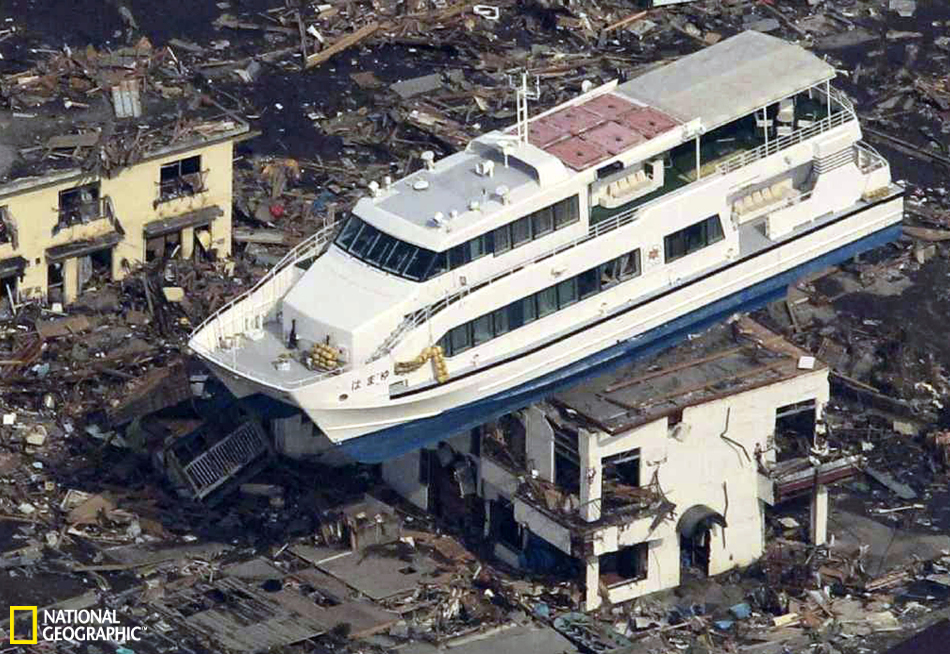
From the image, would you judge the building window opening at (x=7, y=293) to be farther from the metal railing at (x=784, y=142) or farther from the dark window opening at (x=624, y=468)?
the metal railing at (x=784, y=142)

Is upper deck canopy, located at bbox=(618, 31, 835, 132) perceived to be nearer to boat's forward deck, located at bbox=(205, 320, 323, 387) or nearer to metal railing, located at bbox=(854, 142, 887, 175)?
metal railing, located at bbox=(854, 142, 887, 175)

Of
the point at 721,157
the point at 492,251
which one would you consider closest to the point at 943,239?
the point at 721,157

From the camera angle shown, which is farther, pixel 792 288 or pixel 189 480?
pixel 792 288

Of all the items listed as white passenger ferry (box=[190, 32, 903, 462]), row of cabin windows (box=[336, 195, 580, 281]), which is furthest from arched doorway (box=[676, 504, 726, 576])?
row of cabin windows (box=[336, 195, 580, 281])

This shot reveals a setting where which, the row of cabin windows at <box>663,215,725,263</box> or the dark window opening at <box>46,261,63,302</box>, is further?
the dark window opening at <box>46,261,63,302</box>

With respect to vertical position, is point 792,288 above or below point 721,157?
below

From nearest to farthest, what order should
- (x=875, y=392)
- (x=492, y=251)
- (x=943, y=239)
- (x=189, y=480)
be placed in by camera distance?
(x=492, y=251), (x=189, y=480), (x=875, y=392), (x=943, y=239)

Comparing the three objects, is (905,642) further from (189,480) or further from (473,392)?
(189,480)

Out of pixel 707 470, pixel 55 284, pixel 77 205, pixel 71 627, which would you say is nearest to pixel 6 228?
pixel 77 205
